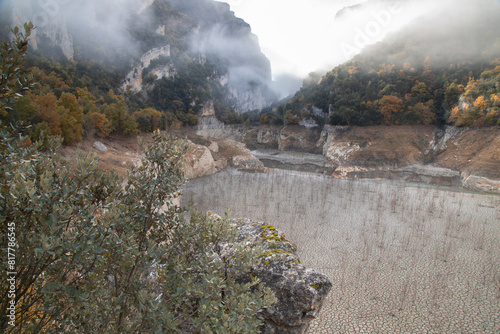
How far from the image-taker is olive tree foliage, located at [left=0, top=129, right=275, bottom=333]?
169 cm

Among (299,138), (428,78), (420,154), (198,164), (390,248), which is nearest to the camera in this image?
(390,248)

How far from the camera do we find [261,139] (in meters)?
64.5

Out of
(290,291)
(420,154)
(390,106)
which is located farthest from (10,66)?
(390,106)

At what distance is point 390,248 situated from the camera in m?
10.1

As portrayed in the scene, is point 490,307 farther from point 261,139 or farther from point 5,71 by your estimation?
point 261,139

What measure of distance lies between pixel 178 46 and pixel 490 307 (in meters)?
81.4

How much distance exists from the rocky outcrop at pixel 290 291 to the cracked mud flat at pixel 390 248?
231cm

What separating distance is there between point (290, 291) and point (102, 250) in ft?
10.8

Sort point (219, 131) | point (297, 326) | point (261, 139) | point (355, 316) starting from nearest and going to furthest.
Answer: point (297, 326)
point (355, 316)
point (261, 139)
point (219, 131)

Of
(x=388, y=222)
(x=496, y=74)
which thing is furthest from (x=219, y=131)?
(x=388, y=222)

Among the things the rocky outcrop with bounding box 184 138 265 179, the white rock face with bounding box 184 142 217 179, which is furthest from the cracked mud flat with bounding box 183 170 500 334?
the rocky outcrop with bounding box 184 138 265 179

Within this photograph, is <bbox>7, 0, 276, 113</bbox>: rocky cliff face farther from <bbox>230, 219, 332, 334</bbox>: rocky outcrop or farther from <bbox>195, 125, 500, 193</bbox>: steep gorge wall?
<bbox>195, 125, 500, 193</bbox>: steep gorge wall

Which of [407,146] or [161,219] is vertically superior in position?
[407,146]

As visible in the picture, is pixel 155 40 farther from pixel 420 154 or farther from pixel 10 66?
pixel 10 66
